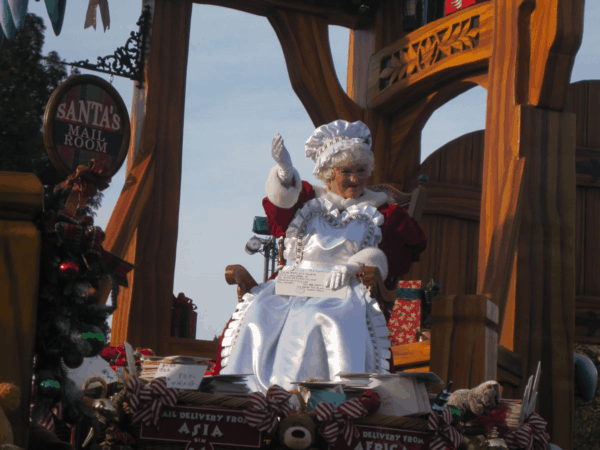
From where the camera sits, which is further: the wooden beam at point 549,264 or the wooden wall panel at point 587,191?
the wooden wall panel at point 587,191

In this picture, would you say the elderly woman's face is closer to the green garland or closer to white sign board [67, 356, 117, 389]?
white sign board [67, 356, 117, 389]

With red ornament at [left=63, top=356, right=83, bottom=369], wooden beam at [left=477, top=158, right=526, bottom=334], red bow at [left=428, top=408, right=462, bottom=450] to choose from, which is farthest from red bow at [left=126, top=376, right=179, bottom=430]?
wooden beam at [left=477, top=158, right=526, bottom=334]

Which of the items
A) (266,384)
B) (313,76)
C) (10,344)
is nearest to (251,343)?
(266,384)

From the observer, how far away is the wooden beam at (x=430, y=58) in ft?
22.4

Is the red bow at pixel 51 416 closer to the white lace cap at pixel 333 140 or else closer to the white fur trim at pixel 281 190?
the white fur trim at pixel 281 190

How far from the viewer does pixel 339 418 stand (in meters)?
3.41

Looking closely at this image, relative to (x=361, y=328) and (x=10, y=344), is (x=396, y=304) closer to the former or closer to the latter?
(x=361, y=328)

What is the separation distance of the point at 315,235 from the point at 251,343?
31.3 inches

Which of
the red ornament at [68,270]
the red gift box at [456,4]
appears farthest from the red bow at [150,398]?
the red gift box at [456,4]

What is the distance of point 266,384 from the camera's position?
4.67m

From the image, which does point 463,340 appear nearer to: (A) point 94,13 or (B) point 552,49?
(B) point 552,49

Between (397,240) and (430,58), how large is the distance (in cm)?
211

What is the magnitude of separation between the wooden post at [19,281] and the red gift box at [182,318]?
14.1 ft

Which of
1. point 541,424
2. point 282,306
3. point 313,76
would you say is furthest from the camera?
point 313,76
